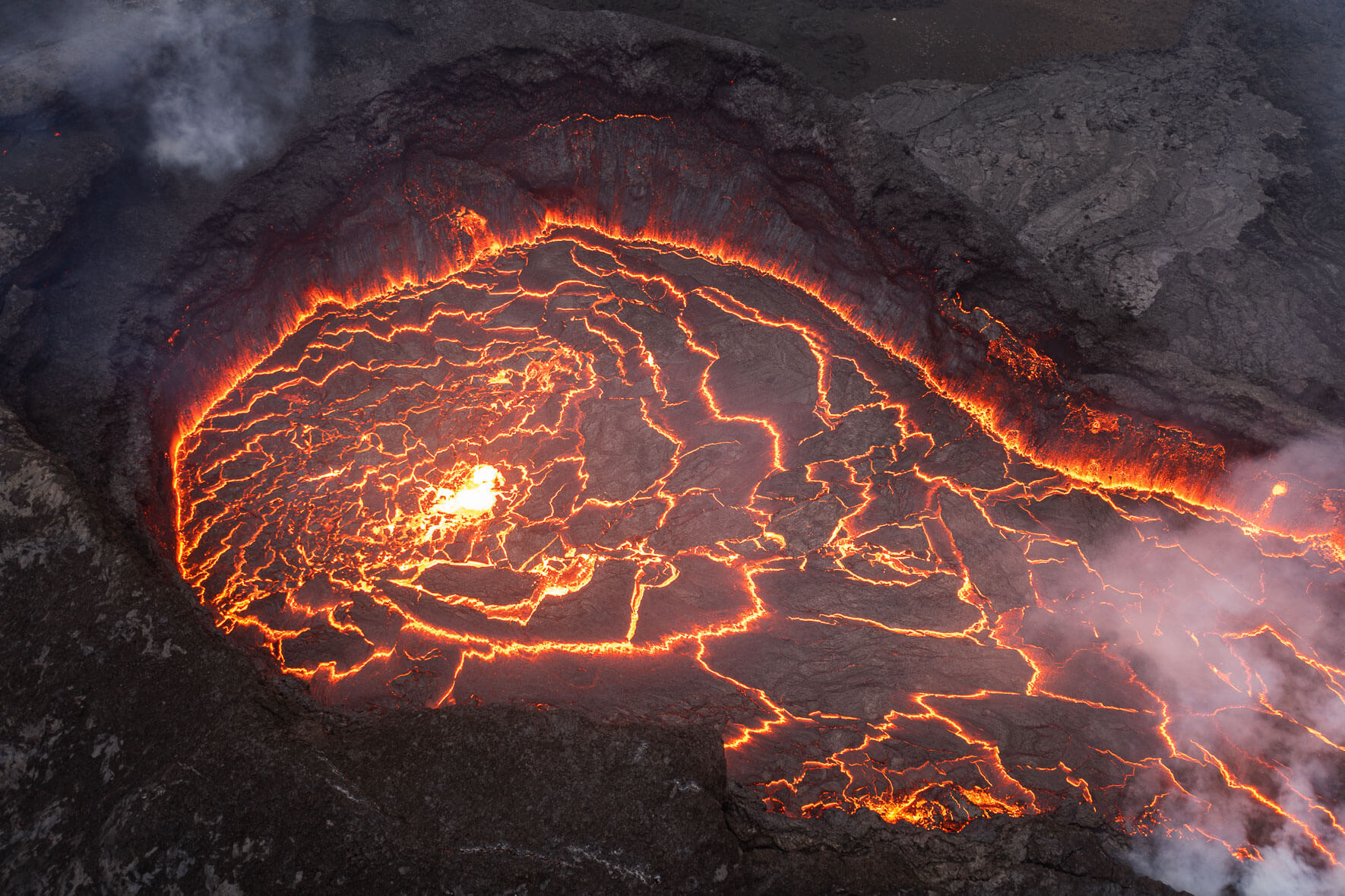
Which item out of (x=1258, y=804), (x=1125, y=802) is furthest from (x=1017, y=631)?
(x=1258, y=804)

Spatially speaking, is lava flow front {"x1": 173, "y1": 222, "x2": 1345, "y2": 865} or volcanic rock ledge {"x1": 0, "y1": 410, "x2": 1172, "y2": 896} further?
lava flow front {"x1": 173, "y1": 222, "x2": 1345, "y2": 865}

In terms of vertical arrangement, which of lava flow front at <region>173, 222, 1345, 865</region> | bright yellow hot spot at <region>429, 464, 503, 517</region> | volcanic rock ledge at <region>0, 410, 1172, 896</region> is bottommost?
bright yellow hot spot at <region>429, 464, 503, 517</region>

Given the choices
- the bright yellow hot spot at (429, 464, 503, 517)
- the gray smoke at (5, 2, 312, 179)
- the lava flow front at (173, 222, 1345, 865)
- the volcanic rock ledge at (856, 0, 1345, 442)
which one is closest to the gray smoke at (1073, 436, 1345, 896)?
the lava flow front at (173, 222, 1345, 865)

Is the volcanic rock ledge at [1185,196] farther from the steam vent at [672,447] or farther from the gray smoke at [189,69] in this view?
the gray smoke at [189,69]

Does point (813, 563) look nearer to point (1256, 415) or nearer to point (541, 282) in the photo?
point (1256, 415)

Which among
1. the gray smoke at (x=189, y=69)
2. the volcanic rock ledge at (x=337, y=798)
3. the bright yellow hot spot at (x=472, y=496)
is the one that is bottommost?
the bright yellow hot spot at (x=472, y=496)

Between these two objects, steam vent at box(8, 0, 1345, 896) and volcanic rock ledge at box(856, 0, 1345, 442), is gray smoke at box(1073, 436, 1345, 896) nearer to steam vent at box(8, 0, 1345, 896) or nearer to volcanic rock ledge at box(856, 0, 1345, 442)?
steam vent at box(8, 0, 1345, 896)

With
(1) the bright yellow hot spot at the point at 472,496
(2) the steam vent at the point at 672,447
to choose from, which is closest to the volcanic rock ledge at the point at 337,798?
(2) the steam vent at the point at 672,447
